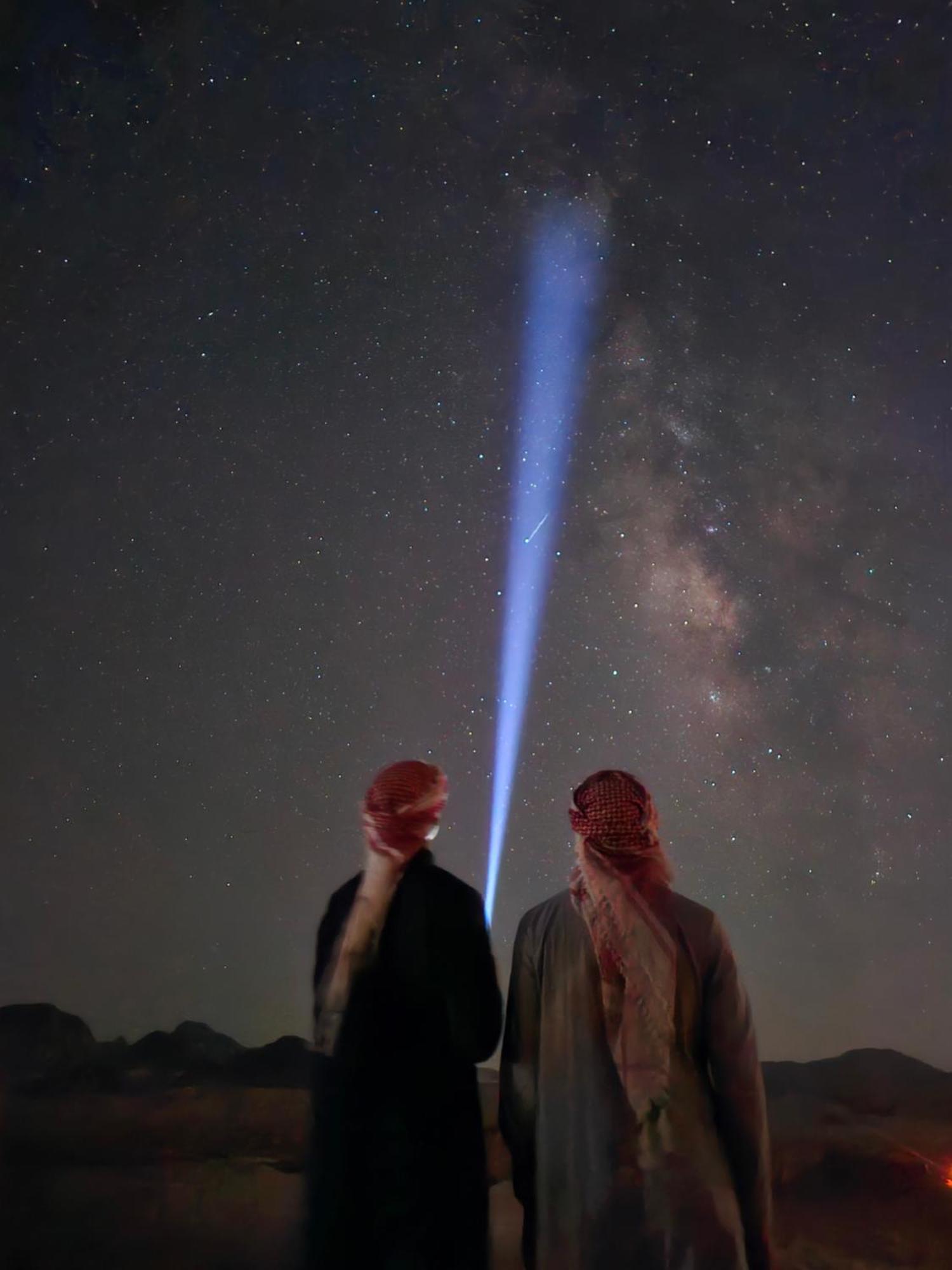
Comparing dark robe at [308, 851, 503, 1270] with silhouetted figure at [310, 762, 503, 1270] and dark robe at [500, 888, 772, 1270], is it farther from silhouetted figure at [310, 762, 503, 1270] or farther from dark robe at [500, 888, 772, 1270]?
dark robe at [500, 888, 772, 1270]

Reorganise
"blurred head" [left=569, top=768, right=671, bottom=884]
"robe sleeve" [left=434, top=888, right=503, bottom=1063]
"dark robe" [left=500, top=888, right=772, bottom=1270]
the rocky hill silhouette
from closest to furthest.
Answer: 1. "dark robe" [left=500, top=888, right=772, bottom=1270]
2. "robe sleeve" [left=434, top=888, right=503, bottom=1063]
3. "blurred head" [left=569, top=768, right=671, bottom=884]
4. the rocky hill silhouette

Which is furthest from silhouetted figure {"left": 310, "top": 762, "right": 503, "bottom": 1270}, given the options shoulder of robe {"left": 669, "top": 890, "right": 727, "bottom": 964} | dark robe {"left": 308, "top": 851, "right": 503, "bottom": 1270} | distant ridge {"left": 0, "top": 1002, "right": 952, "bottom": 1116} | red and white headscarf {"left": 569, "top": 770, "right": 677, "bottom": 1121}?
distant ridge {"left": 0, "top": 1002, "right": 952, "bottom": 1116}

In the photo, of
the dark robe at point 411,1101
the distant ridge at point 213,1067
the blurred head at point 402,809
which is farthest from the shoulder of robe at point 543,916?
the distant ridge at point 213,1067

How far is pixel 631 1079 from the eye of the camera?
A: 7.63ft

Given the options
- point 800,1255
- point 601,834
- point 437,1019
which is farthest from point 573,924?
point 800,1255

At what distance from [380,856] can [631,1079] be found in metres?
0.85

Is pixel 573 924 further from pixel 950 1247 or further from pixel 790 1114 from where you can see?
pixel 790 1114

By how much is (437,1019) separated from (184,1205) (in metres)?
3.69

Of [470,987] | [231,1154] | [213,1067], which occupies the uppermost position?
[470,987]

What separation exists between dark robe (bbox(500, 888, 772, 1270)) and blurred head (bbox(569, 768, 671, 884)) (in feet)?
0.33

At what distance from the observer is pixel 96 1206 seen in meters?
5.19

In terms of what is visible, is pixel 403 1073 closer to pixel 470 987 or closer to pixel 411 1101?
pixel 411 1101

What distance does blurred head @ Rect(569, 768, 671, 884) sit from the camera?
102 inches

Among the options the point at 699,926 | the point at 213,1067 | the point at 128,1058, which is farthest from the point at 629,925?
the point at 128,1058
